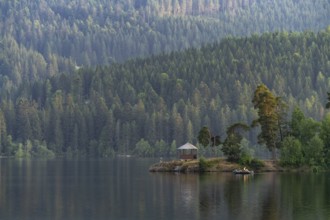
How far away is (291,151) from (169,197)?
63235 millimetres

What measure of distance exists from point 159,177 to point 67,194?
40.7m

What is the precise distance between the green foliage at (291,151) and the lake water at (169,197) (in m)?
8.57

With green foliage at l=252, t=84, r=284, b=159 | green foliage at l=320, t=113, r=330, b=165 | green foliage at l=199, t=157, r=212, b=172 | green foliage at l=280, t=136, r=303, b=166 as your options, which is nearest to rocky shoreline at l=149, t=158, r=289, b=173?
green foliage at l=199, t=157, r=212, b=172

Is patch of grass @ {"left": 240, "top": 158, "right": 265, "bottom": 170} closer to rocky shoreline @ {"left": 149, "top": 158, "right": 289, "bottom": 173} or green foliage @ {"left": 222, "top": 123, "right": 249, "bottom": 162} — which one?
rocky shoreline @ {"left": 149, "top": 158, "right": 289, "bottom": 173}

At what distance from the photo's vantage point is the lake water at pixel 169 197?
9488 cm

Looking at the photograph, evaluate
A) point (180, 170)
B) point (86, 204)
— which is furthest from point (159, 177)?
point (86, 204)

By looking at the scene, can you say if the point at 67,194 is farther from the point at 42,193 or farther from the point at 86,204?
the point at 86,204

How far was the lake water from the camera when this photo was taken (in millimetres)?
94875

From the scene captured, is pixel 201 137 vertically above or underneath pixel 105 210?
above

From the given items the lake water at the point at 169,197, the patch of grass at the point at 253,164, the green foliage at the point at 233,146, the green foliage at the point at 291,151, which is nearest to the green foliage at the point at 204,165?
the green foliage at the point at 233,146

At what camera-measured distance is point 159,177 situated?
16150 cm

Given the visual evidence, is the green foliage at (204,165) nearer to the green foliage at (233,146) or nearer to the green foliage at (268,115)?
the green foliage at (233,146)

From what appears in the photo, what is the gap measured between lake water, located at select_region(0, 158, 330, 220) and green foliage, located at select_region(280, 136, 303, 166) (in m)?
8.57

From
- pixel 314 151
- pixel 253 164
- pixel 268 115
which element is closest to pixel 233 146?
pixel 253 164
